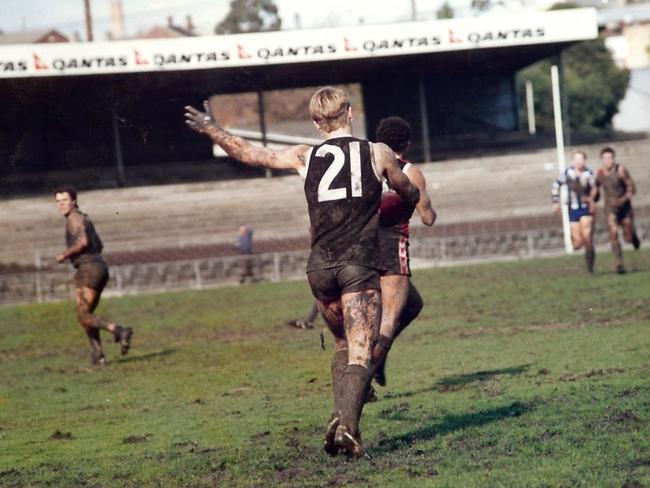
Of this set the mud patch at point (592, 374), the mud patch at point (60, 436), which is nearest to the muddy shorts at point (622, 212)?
the mud patch at point (592, 374)

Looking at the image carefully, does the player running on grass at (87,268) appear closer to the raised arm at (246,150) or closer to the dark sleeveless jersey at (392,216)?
the dark sleeveless jersey at (392,216)

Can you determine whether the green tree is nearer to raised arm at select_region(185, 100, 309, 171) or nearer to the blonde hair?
raised arm at select_region(185, 100, 309, 171)

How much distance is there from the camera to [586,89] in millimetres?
81188

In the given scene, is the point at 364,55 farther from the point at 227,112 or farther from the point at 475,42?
the point at 227,112

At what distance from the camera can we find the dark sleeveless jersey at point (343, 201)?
277 inches

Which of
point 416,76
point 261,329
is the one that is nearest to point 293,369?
point 261,329

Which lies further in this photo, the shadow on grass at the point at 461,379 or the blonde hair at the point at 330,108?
the shadow on grass at the point at 461,379

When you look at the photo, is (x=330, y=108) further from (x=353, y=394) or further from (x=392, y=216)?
(x=392, y=216)

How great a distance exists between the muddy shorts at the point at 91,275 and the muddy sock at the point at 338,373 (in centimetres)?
794

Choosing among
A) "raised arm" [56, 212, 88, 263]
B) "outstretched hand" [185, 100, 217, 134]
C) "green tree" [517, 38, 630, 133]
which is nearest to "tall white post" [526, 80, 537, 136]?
"green tree" [517, 38, 630, 133]

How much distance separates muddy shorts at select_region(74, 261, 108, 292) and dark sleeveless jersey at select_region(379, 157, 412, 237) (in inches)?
267

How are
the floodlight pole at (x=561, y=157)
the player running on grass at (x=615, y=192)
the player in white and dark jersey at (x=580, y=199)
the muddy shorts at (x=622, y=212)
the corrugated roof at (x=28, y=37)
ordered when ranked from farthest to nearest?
the corrugated roof at (x=28, y=37) < the floodlight pole at (x=561, y=157) < the muddy shorts at (x=622, y=212) < the player running on grass at (x=615, y=192) < the player in white and dark jersey at (x=580, y=199)

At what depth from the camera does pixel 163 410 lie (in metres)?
10.1

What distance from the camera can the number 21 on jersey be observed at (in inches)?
277
